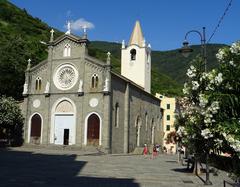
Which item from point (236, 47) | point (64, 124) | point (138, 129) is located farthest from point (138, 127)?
point (236, 47)

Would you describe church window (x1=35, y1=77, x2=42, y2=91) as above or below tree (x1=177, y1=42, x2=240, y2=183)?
above

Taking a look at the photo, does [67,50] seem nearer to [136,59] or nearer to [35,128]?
[35,128]

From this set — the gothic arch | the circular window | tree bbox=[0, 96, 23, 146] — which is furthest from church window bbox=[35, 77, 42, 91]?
the gothic arch

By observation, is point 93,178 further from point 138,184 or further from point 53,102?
point 53,102

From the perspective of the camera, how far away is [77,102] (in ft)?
162

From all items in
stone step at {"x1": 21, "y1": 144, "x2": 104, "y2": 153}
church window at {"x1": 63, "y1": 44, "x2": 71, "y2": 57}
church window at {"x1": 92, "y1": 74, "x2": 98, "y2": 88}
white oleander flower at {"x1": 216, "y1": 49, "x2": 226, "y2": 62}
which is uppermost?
church window at {"x1": 63, "y1": 44, "x2": 71, "y2": 57}

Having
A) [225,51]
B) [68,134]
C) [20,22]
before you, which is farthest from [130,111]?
[20,22]

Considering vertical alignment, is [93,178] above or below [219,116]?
below

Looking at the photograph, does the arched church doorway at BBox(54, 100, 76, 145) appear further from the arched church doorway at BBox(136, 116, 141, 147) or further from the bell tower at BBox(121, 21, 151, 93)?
the bell tower at BBox(121, 21, 151, 93)

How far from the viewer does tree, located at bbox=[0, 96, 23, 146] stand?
48.7 metres

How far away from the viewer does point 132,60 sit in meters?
62.9

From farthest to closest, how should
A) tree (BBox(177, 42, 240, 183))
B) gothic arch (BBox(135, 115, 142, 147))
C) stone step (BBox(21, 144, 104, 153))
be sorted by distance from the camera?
gothic arch (BBox(135, 115, 142, 147)) → stone step (BBox(21, 144, 104, 153)) → tree (BBox(177, 42, 240, 183))

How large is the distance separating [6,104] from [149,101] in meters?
24.9

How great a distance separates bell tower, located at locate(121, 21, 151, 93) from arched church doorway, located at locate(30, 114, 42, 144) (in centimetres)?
1769
